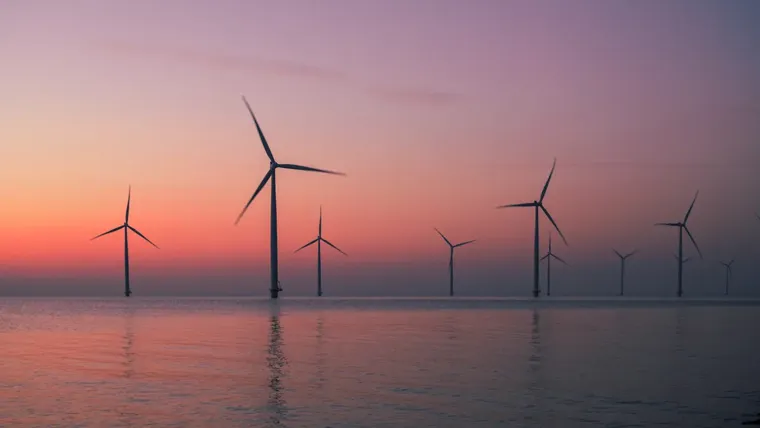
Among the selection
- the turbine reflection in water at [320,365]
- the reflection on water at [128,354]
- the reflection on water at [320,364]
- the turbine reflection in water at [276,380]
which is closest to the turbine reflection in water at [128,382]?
the reflection on water at [128,354]

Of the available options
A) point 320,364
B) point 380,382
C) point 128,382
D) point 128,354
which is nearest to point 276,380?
point 380,382

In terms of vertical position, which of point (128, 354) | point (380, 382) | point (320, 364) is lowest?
point (128, 354)

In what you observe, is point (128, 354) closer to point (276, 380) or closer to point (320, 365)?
point (320, 365)

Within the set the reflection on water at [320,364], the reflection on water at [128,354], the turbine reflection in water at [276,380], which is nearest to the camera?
the turbine reflection in water at [276,380]

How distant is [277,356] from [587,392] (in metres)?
16.4

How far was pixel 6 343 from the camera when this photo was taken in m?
46.2

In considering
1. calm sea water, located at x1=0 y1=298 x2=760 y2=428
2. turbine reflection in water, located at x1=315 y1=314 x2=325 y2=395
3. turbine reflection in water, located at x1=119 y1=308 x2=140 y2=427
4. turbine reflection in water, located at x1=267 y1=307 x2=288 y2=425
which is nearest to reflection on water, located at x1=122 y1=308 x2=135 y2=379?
turbine reflection in water, located at x1=119 y1=308 x2=140 y2=427

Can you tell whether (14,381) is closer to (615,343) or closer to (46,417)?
(46,417)

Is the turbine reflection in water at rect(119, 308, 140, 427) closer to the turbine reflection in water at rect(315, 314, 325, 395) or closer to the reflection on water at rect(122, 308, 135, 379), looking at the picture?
the reflection on water at rect(122, 308, 135, 379)

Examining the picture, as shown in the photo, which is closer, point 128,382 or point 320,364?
point 128,382

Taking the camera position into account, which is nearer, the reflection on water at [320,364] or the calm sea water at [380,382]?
the calm sea water at [380,382]

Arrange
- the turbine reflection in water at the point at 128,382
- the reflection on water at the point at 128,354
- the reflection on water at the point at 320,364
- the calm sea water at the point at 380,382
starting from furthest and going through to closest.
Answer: the reflection on water at the point at 128,354, the reflection on water at the point at 320,364, the calm sea water at the point at 380,382, the turbine reflection in water at the point at 128,382

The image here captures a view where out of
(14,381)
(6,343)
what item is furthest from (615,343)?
(6,343)

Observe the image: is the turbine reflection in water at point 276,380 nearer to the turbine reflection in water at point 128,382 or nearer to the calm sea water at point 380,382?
the calm sea water at point 380,382
